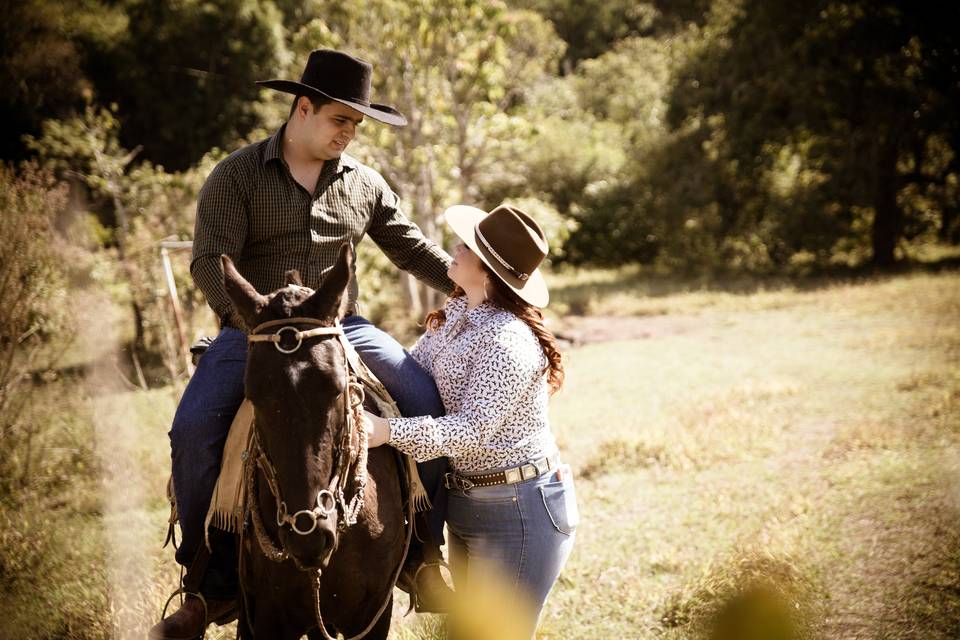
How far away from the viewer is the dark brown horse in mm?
2170

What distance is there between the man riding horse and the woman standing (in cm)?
26

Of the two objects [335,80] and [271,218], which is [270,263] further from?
[335,80]

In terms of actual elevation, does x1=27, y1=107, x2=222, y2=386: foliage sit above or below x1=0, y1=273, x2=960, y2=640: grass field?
above

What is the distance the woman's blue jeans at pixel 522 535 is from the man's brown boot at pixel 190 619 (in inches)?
45.3

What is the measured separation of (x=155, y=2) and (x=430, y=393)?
900 inches

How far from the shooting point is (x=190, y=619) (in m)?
2.94

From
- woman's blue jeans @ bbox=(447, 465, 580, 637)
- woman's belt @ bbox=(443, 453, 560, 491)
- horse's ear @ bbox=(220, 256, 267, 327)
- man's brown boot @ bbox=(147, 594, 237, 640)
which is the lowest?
man's brown boot @ bbox=(147, 594, 237, 640)

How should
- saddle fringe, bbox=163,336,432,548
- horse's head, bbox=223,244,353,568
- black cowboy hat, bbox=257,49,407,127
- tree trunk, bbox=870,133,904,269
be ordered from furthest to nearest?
tree trunk, bbox=870,133,904,269
black cowboy hat, bbox=257,49,407,127
saddle fringe, bbox=163,336,432,548
horse's head, bbox=223,244,353,568

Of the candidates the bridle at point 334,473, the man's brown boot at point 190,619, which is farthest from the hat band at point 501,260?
the man's brown boot at point 190,619

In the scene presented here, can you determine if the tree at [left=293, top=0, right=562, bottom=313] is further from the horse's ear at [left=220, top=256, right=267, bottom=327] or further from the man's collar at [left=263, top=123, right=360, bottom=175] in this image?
the horse's ear at [left=220, top=256, right=267, bottom=327]

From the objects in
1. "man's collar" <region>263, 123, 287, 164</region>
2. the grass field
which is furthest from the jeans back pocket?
"man's collar" <region>263, 123, 287, 164</region>

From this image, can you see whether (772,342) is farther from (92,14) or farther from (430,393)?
(92,14)

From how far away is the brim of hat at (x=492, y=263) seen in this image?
2.95 metres

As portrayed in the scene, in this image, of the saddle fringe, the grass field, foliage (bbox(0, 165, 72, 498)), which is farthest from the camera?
foliage (bbox(0, 165, 72, 498))
